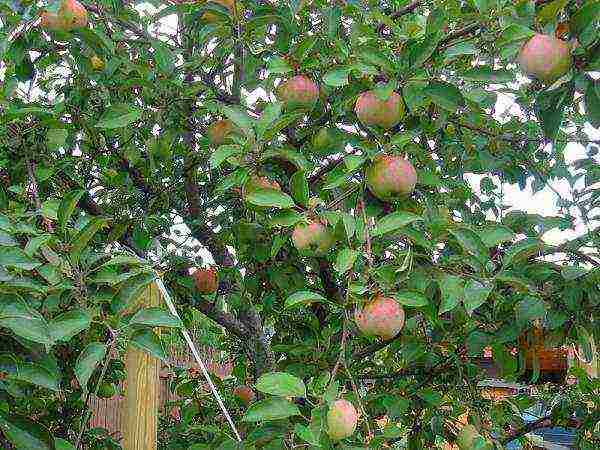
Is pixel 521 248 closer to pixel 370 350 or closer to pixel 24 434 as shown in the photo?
pixel 370 350

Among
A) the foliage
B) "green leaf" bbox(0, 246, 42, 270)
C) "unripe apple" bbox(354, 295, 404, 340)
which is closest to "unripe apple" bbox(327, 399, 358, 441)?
the foliage

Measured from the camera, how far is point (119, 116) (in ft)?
4.92

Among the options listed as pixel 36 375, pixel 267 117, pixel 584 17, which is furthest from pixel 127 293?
pixel 584 17

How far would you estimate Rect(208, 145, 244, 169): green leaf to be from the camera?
126 cm

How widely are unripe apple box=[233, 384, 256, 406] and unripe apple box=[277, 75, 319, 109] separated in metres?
0.97

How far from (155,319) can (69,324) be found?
0.12 m

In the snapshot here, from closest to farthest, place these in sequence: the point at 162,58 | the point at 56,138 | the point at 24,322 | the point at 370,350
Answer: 1. the point at 24,322
2. the point at 56,138
3. the point at 162,58
4. the point at 370,350

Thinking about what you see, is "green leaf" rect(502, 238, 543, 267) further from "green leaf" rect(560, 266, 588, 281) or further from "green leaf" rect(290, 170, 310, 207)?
"green leaf" rect(290, 170, 310, 207)

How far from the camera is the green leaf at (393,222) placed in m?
1.15

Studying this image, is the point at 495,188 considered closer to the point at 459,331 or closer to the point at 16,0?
the point at 459,331

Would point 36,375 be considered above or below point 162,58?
below

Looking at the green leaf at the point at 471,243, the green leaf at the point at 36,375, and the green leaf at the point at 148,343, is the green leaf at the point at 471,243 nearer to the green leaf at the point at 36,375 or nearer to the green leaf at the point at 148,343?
the green leaf at the point at 148,343

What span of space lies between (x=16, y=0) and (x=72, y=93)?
1.19ft

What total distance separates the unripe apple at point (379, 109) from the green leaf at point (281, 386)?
47cm
